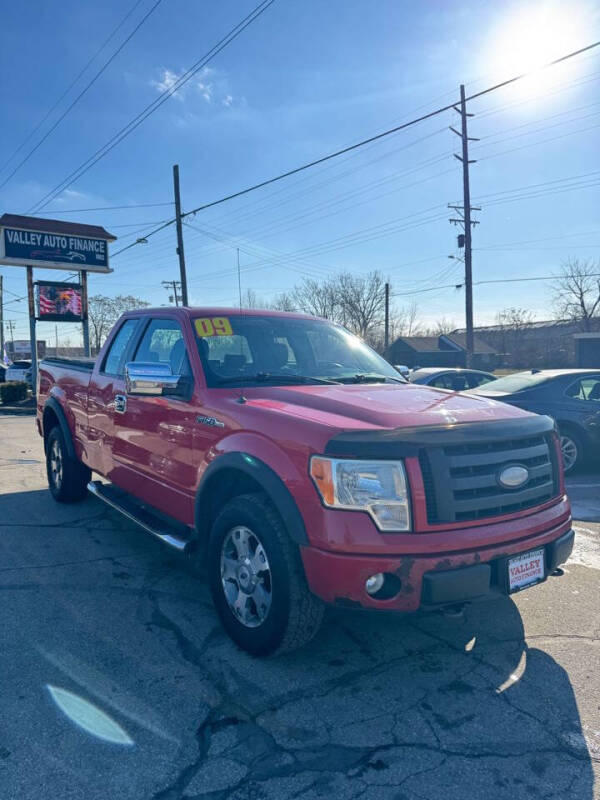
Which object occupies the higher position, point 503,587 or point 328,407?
point 328,407

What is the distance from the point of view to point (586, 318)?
66438 mm

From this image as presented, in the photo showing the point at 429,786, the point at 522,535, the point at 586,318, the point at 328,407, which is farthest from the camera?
the point at 586,318

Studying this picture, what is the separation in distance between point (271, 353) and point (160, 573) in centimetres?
190

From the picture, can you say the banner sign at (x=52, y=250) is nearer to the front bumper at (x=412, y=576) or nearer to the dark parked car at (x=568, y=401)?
the dark parked car at (x=568, y=401)

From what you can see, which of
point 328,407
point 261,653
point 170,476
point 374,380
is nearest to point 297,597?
point 261,653

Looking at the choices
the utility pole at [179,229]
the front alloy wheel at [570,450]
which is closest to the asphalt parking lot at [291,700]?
the front alloy wheel at [570,450]

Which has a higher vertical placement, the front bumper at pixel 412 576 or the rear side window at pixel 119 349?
the rear side window at pixel 119 349

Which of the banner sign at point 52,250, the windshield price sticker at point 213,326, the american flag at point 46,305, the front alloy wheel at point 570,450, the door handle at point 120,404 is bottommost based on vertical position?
the front alloy wheel at point 570,450

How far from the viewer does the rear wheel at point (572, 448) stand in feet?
26.1

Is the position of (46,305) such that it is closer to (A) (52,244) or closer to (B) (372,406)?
(A) (52,244)

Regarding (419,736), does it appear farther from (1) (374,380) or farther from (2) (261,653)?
(1) (374,380)

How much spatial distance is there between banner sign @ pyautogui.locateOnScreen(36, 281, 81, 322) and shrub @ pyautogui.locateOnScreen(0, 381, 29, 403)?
2.61 meters

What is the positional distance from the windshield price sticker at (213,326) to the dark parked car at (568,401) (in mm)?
5068

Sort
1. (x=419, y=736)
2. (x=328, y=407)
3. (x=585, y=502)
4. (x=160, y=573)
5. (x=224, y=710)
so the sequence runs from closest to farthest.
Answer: (x=419, y=736) < (x=224, y=710) < (x=328, y=407) < (x=160, y=573) < (x=585, y=502)
